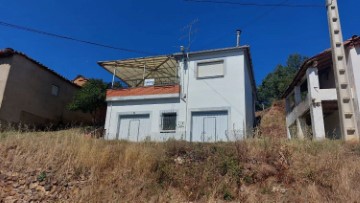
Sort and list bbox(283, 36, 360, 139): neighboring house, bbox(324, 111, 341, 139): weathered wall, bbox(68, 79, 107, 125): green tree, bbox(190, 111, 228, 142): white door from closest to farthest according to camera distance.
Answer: bbox(283, 36, 360, 139): neighboring house < bbox(190, 111, 228, 142): white door < bbox(324, 111, 341, 139): weathered wall < bbox(68, 79, 107, 125): green tree

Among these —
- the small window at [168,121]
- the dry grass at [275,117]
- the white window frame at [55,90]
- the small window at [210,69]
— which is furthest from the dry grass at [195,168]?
the dry grass at [275,117]

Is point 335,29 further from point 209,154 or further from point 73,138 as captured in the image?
point 73,138

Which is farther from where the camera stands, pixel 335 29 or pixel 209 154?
pixel 335 29

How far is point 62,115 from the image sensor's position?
25.8 meters

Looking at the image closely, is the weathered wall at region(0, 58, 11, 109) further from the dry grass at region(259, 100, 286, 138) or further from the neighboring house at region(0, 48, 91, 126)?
the dry grass at region(259, 100, 286, 138)

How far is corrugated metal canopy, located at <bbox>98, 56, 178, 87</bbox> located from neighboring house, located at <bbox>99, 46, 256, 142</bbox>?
15 cm

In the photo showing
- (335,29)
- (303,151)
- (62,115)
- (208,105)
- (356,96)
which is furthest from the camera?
(62,115)

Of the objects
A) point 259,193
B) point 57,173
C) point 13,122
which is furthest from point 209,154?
point 13,122

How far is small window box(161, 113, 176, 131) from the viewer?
19.2 metres

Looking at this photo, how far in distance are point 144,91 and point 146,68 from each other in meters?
3.00

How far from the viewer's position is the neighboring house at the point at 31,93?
20891 millimetres

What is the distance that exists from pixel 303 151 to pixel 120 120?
1281 centimetres

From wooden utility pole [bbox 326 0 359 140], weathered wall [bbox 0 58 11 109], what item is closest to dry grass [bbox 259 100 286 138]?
wooden utility pole [bbox 326 0 359 140]

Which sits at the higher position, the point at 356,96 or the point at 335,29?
the point at 335,29
